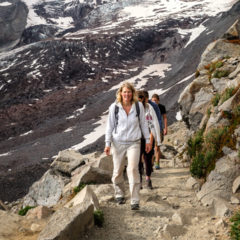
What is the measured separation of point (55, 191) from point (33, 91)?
6148 cm

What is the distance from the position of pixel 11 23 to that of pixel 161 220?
153 m

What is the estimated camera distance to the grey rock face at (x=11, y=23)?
458 feet

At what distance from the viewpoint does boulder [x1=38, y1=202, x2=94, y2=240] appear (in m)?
5.30

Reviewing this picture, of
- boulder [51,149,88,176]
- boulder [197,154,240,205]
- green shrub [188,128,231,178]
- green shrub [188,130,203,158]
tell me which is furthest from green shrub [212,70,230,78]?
boulder [51,149,88,176]

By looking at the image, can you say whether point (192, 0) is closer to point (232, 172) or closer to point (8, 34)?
point (8, 34)

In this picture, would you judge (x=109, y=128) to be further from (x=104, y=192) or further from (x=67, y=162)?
(x=67, y=162)

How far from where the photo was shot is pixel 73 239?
560 cm

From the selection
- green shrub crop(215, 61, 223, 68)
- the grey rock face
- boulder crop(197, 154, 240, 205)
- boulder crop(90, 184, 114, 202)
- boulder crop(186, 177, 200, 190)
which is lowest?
the grey rock face

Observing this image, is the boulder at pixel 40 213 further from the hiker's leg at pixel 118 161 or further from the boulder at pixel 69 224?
the boulder at pixel 69 224

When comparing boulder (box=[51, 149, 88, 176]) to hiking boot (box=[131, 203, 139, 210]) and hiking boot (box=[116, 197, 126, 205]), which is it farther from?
hiking boot (box=[131, 203, 139, 210])

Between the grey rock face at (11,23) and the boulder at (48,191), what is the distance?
416 ft

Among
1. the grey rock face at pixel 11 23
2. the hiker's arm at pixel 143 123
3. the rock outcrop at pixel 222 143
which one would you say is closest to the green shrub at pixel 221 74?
the rock outcrop at pixel 222 143

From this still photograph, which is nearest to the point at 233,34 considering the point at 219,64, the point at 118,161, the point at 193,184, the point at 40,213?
the point at 219,64

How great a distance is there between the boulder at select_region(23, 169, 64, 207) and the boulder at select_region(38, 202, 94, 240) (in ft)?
34.3
